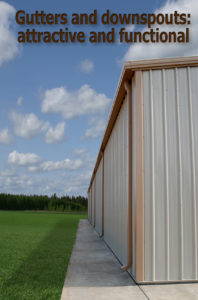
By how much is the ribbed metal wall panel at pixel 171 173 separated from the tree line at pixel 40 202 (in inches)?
1877

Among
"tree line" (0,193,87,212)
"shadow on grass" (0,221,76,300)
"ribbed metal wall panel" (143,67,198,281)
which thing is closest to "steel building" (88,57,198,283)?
"ribbed metal wall panel" (143,67,198,281)

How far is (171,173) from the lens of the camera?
5.20 meters

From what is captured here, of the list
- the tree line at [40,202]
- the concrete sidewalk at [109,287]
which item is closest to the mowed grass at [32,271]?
the concrete sidewalk at [109,287]

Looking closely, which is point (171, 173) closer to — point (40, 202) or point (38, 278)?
point (38, 278)

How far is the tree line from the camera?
172ft

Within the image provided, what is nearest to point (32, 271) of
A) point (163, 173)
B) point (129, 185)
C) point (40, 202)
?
point (129, 185)

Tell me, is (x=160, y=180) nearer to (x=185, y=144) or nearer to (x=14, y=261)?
(x=185, y=144)

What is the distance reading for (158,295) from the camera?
4.29 meters

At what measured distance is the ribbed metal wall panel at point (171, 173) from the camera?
5.00 m

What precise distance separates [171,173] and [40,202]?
5177cm

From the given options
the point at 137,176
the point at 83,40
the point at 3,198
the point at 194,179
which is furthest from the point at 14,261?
the point at 3,198

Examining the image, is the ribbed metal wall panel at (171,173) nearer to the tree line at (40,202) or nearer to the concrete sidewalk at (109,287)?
the concrete sidewalk at (109,287)

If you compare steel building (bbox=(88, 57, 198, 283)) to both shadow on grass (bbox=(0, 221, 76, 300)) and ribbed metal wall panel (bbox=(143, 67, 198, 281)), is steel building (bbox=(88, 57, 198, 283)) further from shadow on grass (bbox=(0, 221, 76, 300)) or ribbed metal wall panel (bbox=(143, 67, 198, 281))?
shadow on grass (bbox=(0, 221, 76, 300))

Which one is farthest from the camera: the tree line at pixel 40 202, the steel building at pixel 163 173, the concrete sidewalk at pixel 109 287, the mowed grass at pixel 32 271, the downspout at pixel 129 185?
the tree line at pixel 40 202
